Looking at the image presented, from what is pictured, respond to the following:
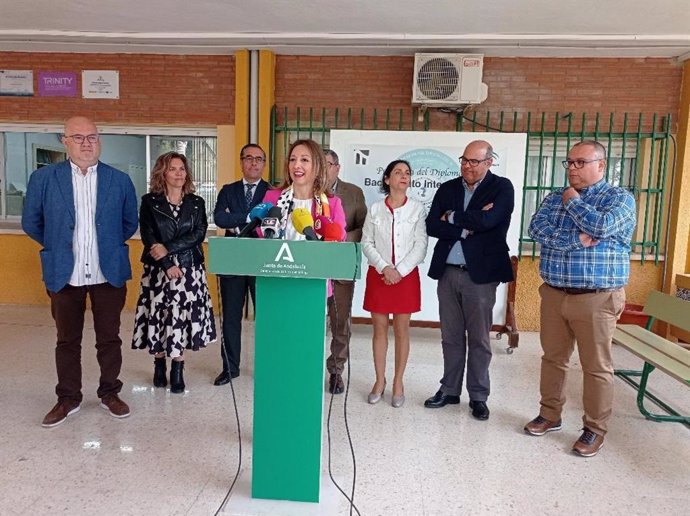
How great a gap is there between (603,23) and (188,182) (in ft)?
11.3

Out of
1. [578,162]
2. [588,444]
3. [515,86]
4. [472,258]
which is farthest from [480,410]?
[515,86]

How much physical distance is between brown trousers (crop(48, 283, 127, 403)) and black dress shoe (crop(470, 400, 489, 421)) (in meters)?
2.03

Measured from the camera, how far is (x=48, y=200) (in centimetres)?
264

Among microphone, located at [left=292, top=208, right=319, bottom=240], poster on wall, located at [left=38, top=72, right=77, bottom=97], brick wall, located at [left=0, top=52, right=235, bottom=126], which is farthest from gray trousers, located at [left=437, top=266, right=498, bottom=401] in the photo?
poster on wall, located at [left=38, top=72, right=77, bottom=97]

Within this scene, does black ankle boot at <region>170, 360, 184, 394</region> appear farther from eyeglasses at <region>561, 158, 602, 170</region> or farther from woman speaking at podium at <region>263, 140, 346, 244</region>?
eyeglasses at <region>561, 158, 602, 170</region>

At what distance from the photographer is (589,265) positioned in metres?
2.44

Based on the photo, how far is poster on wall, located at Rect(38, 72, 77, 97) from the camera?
5.23m

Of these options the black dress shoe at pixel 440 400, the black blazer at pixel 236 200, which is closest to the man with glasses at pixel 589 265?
the black dress shoe at pixel 440 400

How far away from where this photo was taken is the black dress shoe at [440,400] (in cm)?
307

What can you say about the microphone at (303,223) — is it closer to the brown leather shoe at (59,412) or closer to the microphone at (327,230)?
the microphone at (327,230)

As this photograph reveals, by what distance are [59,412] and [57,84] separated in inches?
153

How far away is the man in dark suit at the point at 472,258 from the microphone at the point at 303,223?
1211mm

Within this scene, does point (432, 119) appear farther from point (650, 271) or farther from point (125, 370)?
point (125, 370)

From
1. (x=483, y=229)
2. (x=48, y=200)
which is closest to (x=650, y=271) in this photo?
(x=483, y=229)
